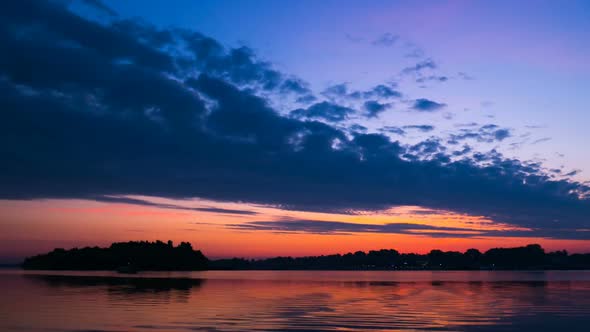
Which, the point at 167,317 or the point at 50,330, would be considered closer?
the point at 50,330

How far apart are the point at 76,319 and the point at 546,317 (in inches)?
1195

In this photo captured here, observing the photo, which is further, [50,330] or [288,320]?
[288,320]

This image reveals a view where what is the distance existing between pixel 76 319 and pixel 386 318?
19.3 m

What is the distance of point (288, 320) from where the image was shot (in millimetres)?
33875

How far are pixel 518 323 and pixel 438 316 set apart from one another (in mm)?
5263

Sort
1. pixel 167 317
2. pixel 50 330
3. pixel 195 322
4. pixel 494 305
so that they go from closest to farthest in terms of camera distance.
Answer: pixel 50 330 < pixel 195 322 < pixel 167 317 < pixel 494 305

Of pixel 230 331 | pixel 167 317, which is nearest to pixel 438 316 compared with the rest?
pixel 230 331

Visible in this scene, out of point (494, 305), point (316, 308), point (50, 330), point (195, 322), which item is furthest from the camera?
point (494, 305)

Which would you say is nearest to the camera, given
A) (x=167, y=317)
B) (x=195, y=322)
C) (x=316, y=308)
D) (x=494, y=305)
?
(x=195, y=322)

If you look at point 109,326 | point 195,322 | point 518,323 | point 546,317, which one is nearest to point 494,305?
point 546,317

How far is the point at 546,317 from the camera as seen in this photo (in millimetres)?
36469

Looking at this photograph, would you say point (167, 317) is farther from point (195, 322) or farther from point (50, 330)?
point (50, 330)

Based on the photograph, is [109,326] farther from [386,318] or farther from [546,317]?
[546,317]

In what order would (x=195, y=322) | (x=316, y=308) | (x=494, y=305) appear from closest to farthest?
(x=195, y=322) < (x=316, y=308) < (x=494, y=305)
